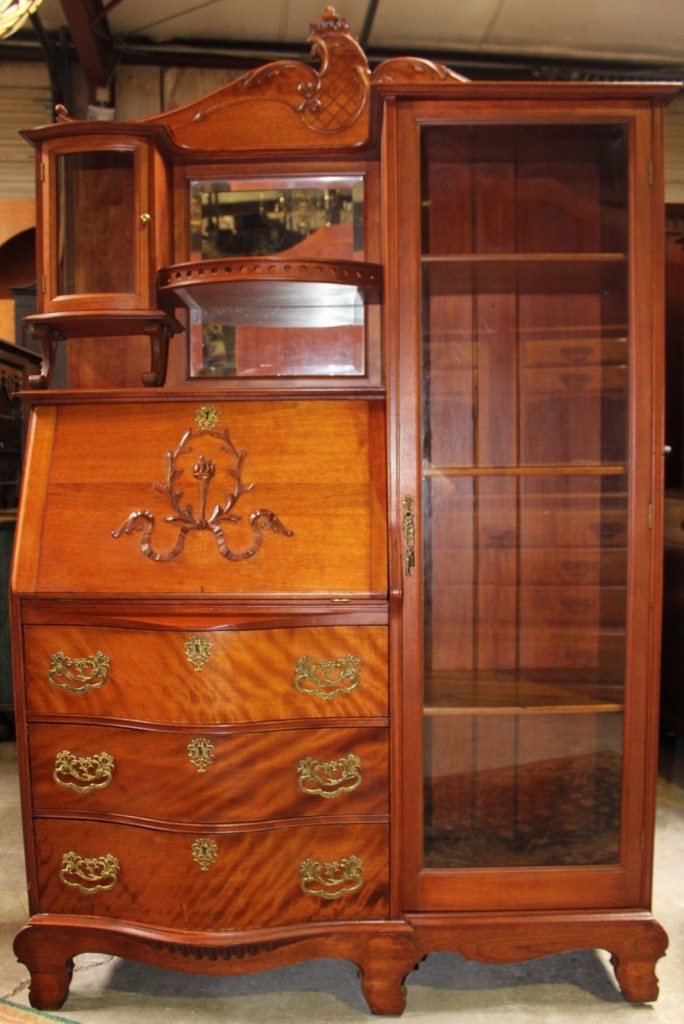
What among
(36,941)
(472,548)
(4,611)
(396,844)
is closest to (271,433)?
(472,548)

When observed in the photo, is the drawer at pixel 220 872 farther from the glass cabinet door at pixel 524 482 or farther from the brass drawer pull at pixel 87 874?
the glass cabinet door at pixel 524 482

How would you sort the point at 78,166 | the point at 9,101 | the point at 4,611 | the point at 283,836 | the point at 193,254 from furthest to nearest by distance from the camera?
the point at 9,101, the point at 4,611, the point at 193,254, the point at 78,166, the point at 283,836

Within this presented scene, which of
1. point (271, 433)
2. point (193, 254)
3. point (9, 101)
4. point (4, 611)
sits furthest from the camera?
point (9, 101)

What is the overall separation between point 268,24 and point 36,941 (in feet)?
12.9

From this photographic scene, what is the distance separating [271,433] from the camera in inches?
75.3

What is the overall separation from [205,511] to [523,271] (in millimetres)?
969

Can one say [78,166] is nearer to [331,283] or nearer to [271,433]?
[331,283]

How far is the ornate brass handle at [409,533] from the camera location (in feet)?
5.90

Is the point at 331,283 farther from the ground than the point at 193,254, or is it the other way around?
the point at 193,254

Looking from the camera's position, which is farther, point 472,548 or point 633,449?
point 472,548

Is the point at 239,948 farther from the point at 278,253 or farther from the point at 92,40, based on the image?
the point at 92,40

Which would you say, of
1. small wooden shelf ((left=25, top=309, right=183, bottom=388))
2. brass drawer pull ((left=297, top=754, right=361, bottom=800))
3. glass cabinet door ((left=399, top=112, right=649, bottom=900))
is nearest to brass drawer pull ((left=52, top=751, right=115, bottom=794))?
brass drawer pull ((left=297, top=754, right=361, bottom=800))

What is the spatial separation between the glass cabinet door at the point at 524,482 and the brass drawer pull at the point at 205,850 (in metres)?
0.47

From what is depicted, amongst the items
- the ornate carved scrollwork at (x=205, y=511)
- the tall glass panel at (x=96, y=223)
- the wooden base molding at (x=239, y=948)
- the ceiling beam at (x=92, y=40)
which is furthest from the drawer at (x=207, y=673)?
the ceiling beam at (x=92, y=40)
